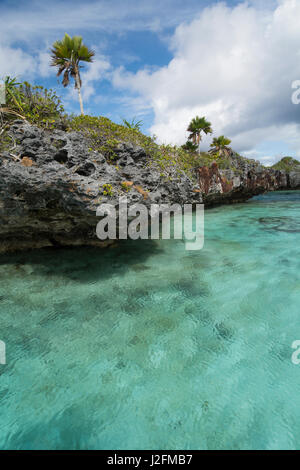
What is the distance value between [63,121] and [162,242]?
205 inches

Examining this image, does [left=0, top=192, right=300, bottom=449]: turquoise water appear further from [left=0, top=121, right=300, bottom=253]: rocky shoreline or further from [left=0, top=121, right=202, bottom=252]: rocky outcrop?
[left=0, top=121, right=202, bottom=252]: rocky outcrop

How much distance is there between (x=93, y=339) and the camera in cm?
349

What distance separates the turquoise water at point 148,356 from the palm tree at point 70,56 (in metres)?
20.9

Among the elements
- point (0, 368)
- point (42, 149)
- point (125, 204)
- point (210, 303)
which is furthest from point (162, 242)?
point (0, 368)

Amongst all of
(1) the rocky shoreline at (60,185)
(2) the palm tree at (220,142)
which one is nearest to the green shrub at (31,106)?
(1) the rocky shoreline at (60,185)

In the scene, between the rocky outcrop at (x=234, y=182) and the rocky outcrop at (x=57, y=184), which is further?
the rocky outcrop at (x=234, y=182)

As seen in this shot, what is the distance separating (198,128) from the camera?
92.3 feet

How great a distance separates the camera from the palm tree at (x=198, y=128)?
2772 cm

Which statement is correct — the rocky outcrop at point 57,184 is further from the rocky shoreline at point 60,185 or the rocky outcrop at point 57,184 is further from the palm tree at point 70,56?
the palm tree at point 70,56

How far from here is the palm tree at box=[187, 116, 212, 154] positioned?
27.7 m

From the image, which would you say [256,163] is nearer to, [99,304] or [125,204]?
[125,204]

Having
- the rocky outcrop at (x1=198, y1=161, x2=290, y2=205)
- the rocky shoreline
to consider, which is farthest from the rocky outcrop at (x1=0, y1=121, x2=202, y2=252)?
the rocky outcrop at (x1=198, y1=161, x2=290, y2=205)

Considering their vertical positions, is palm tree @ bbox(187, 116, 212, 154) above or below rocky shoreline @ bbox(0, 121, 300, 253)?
above

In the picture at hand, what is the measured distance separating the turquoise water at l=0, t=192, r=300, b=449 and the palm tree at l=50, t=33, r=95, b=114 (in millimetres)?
20852
